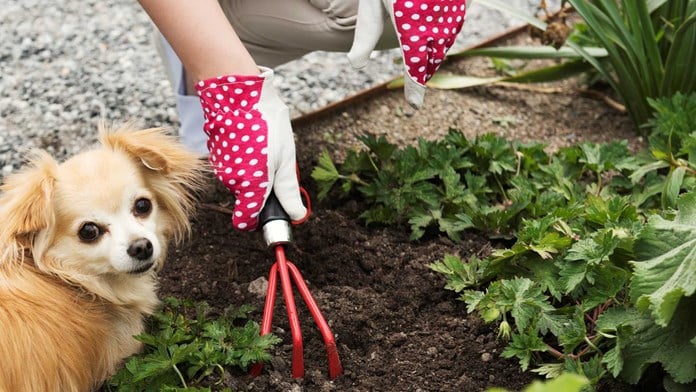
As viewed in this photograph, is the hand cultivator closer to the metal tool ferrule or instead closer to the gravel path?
the metal tool ferrule

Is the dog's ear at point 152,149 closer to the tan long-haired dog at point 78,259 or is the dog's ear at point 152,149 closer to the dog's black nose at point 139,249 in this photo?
the tan long-haired dog at point 78,259

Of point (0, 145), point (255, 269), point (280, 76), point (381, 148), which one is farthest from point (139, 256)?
point (280, 76)

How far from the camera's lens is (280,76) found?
3.65 metres

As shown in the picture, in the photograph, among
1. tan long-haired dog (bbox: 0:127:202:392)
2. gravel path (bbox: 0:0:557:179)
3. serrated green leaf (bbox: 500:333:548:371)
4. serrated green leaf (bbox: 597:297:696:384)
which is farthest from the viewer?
gravel path (bbox: 0:0:557:179)

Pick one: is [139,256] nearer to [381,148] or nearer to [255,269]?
[255,269]

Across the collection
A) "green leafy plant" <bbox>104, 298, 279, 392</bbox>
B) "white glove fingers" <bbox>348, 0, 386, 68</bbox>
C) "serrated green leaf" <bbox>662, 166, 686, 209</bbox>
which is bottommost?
"green leafy plant" <bbox>104, 298, 279, 392</bbox>

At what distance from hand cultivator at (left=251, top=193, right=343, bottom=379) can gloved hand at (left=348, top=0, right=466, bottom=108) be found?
0.48 m

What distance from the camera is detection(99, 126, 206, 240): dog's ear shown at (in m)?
2.18

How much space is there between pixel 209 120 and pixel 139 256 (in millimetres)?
393

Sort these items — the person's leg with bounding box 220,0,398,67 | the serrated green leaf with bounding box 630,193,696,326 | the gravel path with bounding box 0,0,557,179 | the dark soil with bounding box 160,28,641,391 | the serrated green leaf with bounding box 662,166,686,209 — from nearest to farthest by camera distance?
the serrated green leaf with bounding box 630,193,696,326 → the dark soil with bounding box 160,28,641,391 → the serrated green leaf with bounding box 662,166,686,209 → the person's leg with bounding box 220,0,398,67 → the gravel path with bounding box 0,0,557,179

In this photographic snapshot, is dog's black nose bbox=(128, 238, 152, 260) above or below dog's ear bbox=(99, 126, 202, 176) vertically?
below

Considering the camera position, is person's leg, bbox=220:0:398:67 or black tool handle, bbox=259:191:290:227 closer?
black tool handle, bbox=259:191:290:227

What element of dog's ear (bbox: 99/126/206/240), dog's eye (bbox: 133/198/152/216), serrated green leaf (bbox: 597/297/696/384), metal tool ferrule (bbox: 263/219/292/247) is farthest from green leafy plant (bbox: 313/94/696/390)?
dog's eye (bbox: 133/198/152/216)

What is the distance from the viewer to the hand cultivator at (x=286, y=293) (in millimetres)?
2125
